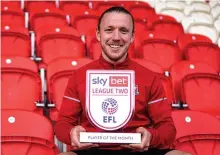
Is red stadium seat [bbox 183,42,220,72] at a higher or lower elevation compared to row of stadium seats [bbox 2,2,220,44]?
lower

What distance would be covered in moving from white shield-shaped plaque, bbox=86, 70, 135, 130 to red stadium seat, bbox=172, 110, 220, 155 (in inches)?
21.8

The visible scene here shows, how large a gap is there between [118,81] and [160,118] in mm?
259

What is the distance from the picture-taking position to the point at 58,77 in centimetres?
238

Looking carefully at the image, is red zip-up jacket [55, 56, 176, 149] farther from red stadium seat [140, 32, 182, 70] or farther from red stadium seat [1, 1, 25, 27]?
red stadium seat [1, 1, 25, 27]

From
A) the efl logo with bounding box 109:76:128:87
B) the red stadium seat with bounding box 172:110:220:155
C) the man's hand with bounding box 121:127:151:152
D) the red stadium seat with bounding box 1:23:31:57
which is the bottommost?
the red stadium seat with bounding box 172:110:220:155

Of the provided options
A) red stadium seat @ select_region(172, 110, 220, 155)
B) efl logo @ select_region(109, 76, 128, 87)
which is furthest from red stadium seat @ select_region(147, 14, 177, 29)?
efl logo @ select_region(109, 76, 128, 87)

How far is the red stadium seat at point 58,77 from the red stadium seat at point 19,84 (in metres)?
0.07

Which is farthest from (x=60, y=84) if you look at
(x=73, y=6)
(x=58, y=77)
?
(x=73, y=6)

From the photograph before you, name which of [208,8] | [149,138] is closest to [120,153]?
[149,138]

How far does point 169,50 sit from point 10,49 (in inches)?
42.8

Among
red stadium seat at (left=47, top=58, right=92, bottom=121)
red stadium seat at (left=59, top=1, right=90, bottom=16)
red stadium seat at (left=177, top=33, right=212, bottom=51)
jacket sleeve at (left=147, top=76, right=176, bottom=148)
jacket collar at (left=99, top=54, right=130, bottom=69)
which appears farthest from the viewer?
red stadium seat at (left=59, top=1, right=90, bottom=16)

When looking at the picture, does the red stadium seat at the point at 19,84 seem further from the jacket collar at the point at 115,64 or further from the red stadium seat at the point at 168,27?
the red stadium seat at the point at 168,27

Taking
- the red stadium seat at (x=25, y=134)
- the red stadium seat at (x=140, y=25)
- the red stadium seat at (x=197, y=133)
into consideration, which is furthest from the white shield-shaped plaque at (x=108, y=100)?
the red stadium seat at (x=140, y=25)

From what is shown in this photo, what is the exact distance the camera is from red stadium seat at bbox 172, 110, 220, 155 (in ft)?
6.36
